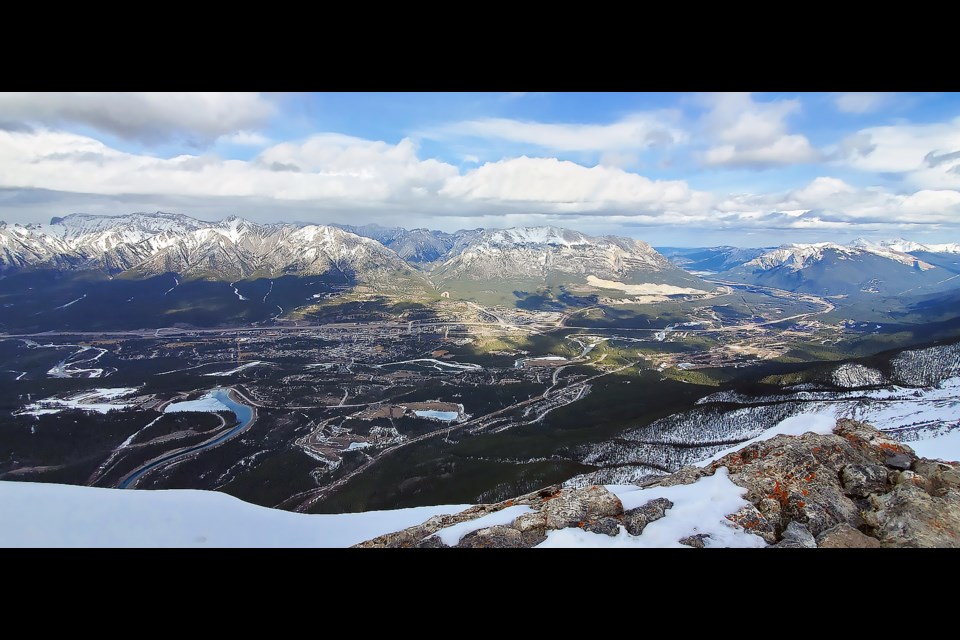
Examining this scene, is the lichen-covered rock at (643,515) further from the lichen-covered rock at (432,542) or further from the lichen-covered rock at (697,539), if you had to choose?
the lichen-covered rock at (432,542)

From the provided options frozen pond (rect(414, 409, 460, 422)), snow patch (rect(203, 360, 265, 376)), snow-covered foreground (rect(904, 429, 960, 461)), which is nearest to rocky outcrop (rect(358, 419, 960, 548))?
snow-covered foreground (rect(904, 429, 960, 461))

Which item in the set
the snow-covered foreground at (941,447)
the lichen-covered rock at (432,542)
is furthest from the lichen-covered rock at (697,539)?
the snow-covered foreground at (941,447)

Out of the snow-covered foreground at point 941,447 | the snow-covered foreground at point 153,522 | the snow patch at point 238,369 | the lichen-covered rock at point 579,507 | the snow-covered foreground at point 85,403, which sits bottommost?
the snow-covered foreground at point 85,403

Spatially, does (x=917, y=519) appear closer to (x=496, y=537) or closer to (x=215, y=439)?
(x=496, y=537)

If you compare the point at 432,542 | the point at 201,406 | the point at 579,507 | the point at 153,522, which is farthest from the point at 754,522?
the point at 201,406
